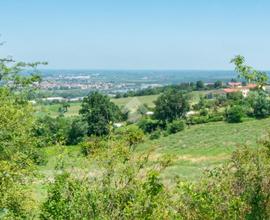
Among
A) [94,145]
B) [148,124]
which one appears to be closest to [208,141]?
[148,124]

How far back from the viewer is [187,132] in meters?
89.9

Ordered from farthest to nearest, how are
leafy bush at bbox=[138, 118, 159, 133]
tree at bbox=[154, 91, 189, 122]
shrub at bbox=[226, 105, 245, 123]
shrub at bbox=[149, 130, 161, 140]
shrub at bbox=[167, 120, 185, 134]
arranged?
tree at bbox=[154, 91, 189, 122], leafy bush at bbox=[138, 118, 159, 133], shrub at bbox=[167, 120, 185, 134], shrub at bbox=[149, 130, 161, 140], shrub at bbox=[226, 105, 245, 123]

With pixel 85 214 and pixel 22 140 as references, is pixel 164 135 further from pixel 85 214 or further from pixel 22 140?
pixel 85 214

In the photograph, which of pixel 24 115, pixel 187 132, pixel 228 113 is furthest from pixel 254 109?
pixel 24 115

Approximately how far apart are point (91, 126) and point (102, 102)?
33.2 ft

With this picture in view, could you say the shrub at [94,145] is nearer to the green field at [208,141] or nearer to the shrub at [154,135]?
the green field at [208,141]

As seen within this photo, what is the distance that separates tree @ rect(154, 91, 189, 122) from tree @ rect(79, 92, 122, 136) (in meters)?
8.73

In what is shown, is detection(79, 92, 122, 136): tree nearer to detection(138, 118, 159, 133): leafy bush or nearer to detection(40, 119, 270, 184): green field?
detection(138, 118, 159, 133): leafy bush

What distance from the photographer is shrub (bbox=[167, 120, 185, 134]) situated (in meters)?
93.1

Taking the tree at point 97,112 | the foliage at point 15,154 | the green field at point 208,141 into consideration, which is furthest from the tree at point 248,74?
the tree at point 97,112

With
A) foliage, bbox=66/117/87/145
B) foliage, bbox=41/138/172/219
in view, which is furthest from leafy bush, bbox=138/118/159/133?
foliage, bbox=41/138/172/219

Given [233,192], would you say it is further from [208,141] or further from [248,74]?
[208,141]

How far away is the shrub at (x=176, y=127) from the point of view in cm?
9314

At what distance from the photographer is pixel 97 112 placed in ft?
316
